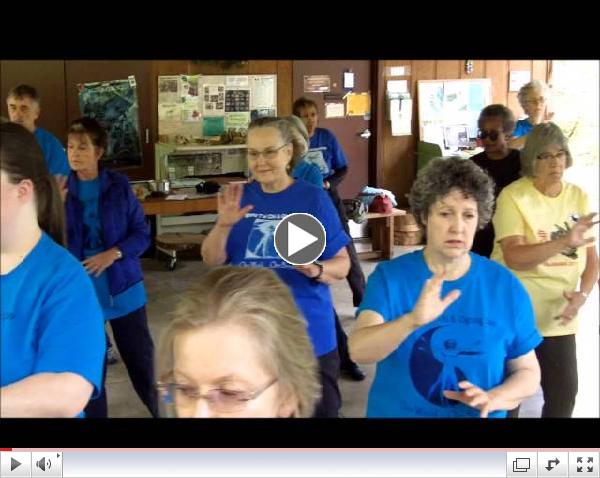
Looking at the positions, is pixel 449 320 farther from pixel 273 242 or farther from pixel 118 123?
pixel 118 123

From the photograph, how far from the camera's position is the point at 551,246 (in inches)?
47.8

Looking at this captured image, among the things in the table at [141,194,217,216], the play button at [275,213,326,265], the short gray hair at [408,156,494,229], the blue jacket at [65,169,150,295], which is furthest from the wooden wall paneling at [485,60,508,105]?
the blue jacket at [65,169,150,295]

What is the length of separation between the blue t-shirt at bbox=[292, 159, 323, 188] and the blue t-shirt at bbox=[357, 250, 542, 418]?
0.21 meters

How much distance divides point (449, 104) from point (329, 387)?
1.51 feet

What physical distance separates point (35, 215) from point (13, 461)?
0.32 metres

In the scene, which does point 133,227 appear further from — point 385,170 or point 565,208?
point 565,208

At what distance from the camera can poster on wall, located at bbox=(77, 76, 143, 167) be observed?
1188 mm

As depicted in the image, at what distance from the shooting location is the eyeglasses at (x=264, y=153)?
49.3 inches

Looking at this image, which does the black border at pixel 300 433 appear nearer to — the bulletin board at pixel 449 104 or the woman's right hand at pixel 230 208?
the woman's right hand at pixel 230 208

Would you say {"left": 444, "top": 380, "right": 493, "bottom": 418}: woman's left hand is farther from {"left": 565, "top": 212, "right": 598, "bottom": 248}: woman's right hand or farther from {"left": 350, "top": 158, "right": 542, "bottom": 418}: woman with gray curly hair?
{"left": 565, "top": 212, "right": 598, "bottom": 248}: woman's right hand

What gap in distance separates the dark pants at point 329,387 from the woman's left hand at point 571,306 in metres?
0.34

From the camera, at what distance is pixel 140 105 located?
4.06 ft

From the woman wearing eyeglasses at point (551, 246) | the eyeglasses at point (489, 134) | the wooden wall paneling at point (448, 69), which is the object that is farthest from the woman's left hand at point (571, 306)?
the wooden wall paneling at point (448, 69)

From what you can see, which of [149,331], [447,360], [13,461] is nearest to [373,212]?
[447,360]
